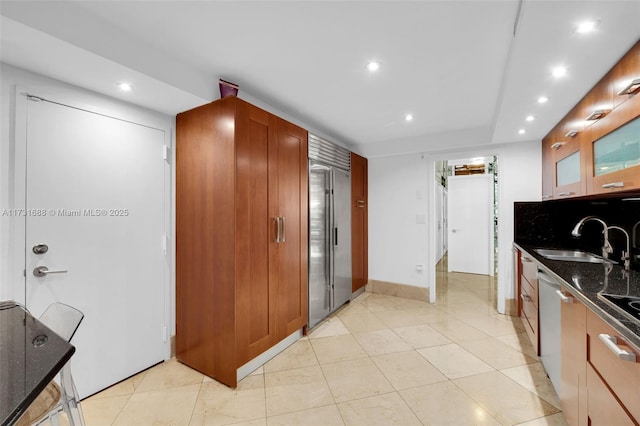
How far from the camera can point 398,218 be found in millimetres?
4105

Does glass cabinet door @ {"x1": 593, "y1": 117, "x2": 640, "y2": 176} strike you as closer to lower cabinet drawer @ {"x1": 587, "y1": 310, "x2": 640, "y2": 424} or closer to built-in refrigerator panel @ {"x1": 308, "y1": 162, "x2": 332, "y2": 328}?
lower cabinet drawer @ {"x1": 587, "y1": 310, "x2": 640, "y2": 424}

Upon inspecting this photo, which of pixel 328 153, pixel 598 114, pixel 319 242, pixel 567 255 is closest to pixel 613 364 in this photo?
pixel 598 114

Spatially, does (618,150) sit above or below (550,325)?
above

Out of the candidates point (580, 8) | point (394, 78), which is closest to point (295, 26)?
point (394, 78)

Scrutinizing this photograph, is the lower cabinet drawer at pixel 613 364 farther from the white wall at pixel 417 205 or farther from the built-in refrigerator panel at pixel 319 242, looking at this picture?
the white wall at pixel 417 205

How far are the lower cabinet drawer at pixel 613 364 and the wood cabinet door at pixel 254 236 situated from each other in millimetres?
1972

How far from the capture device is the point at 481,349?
2527 millimetres

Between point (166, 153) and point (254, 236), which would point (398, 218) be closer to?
point (254, 236)

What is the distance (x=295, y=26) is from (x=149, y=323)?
2.46 metres

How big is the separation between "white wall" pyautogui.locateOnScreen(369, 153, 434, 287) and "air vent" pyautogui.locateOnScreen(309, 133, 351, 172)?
83 centimetres

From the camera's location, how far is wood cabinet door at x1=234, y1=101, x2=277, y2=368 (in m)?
2.01

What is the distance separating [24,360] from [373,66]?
2.35 meters

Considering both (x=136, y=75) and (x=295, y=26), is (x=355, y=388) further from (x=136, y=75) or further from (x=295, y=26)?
(x=136, y=75)

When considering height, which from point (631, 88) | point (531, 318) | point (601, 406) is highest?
point (631, 88)
